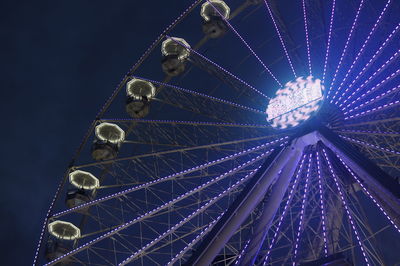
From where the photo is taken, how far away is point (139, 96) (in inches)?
640

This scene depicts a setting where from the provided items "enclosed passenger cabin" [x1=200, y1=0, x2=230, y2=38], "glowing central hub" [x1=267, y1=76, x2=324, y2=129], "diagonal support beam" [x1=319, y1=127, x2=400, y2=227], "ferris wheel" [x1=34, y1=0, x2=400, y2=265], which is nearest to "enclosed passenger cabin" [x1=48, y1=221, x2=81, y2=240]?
"ferris wheel" [x1=34, y1=0, x2=400, y2=265]

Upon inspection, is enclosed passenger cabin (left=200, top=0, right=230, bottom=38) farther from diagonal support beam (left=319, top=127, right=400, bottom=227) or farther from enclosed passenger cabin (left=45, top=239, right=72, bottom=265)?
enclosed passenger cabin (left=45, top=239, right=72, bottom=265)

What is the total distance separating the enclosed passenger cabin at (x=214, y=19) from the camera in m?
16.1

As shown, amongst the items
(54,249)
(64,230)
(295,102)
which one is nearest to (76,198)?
(64,230)

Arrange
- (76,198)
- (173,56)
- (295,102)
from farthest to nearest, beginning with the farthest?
(173,56), (76,198), (295,102)

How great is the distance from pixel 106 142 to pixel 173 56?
131 inches

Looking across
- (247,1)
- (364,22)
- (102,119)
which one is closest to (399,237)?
(364,22)

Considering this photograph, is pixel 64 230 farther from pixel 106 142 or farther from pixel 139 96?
pixel 139 96

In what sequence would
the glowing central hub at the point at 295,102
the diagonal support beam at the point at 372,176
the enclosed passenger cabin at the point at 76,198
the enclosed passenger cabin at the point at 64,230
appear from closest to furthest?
1. the diagonal support beam at the point at 372,176
2. the glowing central hub at the point at 295,102
3. the enclosed passenger cabin at the point at 64,230
4. the enclosed passenger cabin at the point at 76,198

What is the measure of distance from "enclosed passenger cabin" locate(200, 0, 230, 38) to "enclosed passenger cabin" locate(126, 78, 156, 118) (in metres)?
2.52

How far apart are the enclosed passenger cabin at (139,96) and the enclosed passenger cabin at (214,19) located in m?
2.52

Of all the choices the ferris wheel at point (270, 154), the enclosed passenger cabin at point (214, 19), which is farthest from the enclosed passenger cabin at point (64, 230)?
the enclosed passenger cabin at point (214, 19)

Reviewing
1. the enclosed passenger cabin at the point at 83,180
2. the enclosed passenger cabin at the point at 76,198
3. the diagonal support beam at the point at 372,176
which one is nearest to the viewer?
the diagonal support beam at the point at 372,176

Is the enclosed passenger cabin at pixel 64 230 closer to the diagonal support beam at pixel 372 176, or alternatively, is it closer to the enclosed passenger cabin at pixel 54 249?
the enclosed passenger cabin at pixel 54 249
